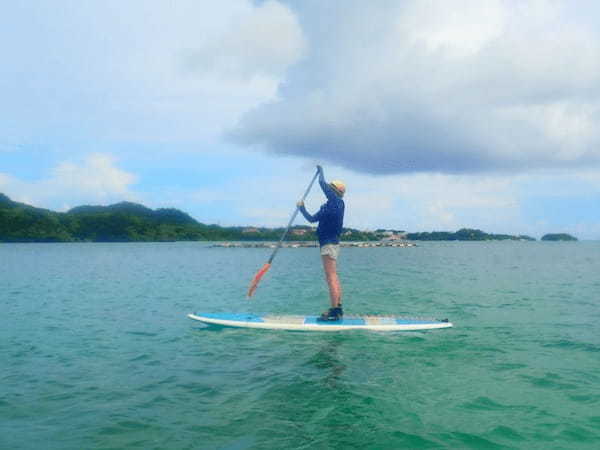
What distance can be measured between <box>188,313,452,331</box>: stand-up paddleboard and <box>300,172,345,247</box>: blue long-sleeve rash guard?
2.25 m

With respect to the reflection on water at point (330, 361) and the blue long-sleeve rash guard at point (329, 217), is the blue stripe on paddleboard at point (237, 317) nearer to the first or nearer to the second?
the reflection on water at point (330, 361)

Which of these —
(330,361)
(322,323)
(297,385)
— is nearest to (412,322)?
(322,323)

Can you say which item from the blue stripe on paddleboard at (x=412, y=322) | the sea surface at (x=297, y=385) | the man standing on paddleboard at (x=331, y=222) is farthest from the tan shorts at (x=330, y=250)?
the blue stripe on paddleboard at (x=412, y=322)

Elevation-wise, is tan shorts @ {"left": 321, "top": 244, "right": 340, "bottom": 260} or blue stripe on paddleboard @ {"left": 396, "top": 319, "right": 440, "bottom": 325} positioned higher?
tan shorts @ {"left": 321, "top": 244, "right": 340, "bottom": 260}

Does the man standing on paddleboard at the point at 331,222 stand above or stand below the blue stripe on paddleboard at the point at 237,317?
above

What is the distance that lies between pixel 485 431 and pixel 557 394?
2292 mm

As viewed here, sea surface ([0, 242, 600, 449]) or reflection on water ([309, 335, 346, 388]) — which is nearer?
sea surface ([0, 242, 600, 449])

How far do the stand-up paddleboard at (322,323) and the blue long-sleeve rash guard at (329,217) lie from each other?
225cm

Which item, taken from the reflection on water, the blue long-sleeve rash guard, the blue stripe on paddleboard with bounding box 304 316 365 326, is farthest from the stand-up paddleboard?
the blue long-sleeve rash guard

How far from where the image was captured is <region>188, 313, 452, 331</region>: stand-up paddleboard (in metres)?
12.7

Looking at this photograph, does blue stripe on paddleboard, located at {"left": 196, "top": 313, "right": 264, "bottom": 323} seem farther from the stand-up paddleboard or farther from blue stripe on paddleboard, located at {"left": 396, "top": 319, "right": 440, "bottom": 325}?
blue stripe on paddleboard, located at {"left": 396, "top": 319, "right": 440, "bottom": 325}

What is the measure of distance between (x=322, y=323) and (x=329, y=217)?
2.92m

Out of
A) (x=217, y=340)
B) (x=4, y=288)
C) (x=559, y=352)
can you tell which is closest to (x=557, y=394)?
(x=559, y=352)

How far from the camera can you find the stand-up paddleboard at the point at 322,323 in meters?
12.7
